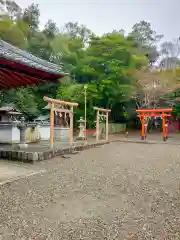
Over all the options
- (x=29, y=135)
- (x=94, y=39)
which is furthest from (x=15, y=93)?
(x=94, y=39)

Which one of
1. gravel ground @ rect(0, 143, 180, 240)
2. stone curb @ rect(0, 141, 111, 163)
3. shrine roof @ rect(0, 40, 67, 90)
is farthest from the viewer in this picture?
stone curb @ rect(0, 141, 111, 163)

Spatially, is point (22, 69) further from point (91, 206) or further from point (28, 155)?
point (91, 206)

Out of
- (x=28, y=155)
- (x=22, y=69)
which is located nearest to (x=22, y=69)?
(x=22, y=69)

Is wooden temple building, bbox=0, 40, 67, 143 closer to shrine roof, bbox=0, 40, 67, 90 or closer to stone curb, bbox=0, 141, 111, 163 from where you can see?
shrine roof, bbox=0, 40, 67, 90

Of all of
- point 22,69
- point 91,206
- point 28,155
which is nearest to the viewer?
point 91,206

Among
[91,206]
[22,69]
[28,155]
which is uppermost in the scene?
[22,69]

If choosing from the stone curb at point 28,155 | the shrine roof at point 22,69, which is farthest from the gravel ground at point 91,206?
the shrine roof at point 22,69

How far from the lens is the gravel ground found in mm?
2883

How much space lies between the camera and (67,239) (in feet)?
8.86

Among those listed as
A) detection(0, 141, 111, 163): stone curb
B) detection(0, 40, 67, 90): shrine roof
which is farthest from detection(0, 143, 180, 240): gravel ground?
detection(0, 40, 67, 90): shrine roof

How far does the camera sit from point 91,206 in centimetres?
377

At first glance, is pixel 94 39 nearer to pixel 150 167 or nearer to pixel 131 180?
pixel 150 167

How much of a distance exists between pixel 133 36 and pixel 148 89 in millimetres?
7214

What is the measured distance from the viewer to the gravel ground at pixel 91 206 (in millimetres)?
2883
